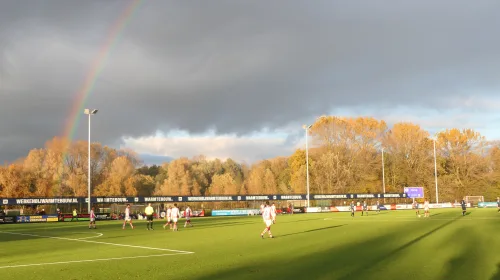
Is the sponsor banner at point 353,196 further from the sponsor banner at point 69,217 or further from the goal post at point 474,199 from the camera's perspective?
the sponsor banner at point 69,217

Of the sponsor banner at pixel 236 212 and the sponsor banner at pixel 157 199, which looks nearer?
the sponsor banner at pixel 157 199

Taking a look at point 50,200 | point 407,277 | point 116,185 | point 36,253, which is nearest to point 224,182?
point 116,185

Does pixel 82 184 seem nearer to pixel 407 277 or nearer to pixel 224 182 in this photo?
pixel 224 182

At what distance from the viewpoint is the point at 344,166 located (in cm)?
9756

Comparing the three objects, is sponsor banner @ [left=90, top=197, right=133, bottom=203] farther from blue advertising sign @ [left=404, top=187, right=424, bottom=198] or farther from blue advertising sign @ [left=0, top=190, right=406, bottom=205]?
blue advertising sign @ [left=404, top=187, right=424, bottom=198]

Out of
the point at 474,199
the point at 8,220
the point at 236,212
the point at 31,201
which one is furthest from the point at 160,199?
the point at 474,199

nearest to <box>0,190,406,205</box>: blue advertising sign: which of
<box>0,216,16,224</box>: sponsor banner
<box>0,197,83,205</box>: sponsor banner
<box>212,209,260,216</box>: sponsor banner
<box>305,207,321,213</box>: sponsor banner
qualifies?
<box>0,197,83,205</box>: sponsor banner

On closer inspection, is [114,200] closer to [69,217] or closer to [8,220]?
[69,217]

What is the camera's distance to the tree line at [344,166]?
→ 91.8 meters

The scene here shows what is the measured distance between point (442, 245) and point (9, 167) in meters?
81.1

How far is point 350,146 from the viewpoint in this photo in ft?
329

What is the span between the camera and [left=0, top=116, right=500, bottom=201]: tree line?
9175 centimetres

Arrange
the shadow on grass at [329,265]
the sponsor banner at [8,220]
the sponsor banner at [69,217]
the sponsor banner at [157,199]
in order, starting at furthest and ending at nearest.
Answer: the sponsor banner at [69,217], the sponsor banner at [157,199], the sponsor banner at [8,220], the shadow on grass at [329,265]

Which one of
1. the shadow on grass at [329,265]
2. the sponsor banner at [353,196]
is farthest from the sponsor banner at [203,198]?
the shadow on grass at [329,265]
